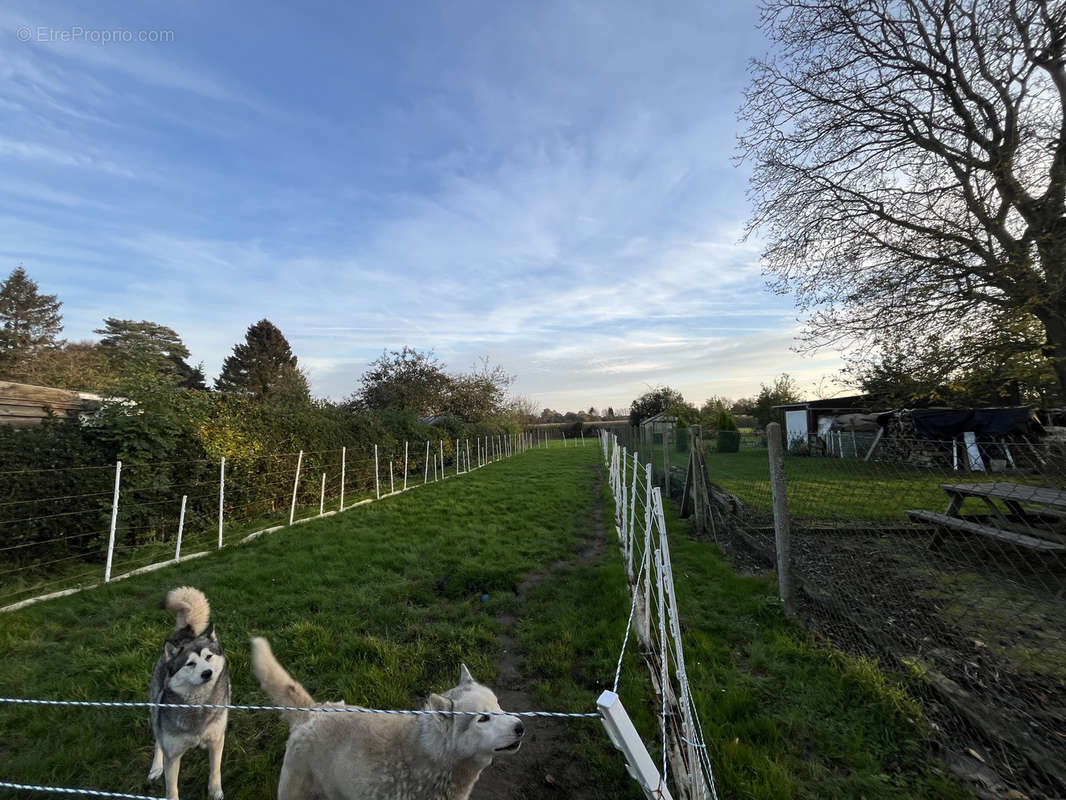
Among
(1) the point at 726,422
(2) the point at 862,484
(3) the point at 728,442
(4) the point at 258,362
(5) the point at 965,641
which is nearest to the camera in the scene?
(5) the point at 965,641

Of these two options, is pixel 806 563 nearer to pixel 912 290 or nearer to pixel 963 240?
pixel 912 290

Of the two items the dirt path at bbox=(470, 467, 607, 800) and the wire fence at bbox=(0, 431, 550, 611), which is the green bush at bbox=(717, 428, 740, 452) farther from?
the dirt path at bbox=(470, 467, 607, 800)

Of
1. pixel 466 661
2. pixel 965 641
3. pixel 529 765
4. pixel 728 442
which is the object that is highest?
pixel 728 442

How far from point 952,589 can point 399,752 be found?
532 cm

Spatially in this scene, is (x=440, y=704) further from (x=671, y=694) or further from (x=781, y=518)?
(x=781, y=518)

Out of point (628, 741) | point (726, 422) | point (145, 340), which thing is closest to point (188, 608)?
point (628, 741)

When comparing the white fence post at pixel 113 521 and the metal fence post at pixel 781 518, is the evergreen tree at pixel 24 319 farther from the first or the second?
the metal fence post at pixel 781 518

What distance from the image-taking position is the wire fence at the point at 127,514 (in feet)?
17.6

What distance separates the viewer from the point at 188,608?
2.34 m

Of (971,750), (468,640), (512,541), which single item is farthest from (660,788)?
(512,541)

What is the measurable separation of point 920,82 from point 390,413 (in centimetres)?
1626

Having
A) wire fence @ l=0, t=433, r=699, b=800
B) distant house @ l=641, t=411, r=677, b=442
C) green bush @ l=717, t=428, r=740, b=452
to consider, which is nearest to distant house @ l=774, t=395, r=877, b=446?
green bush @ l=717, t=428, r=740, b=452

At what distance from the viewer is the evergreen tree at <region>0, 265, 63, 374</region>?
2544 cm

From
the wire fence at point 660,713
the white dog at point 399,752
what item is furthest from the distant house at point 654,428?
the white dog at point 399,752
